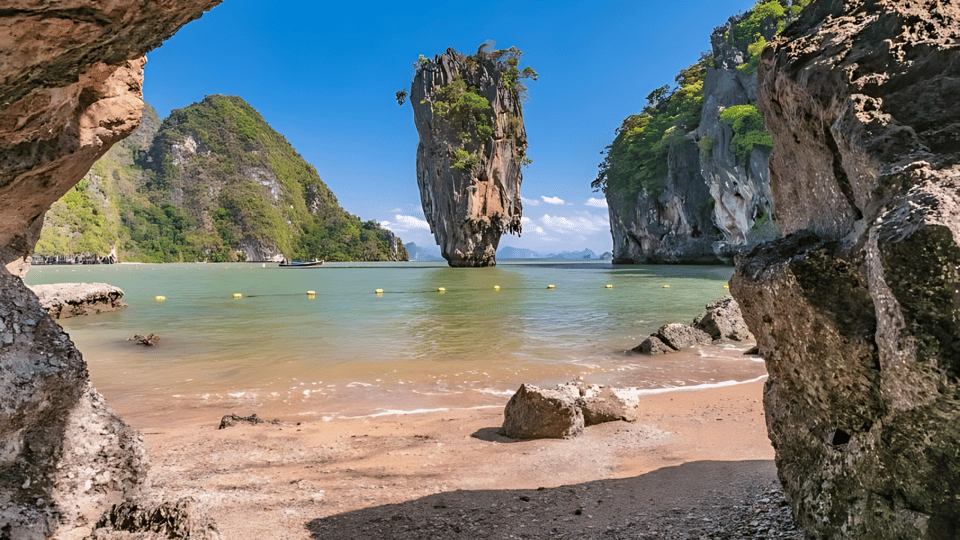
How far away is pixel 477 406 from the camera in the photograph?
529 cm

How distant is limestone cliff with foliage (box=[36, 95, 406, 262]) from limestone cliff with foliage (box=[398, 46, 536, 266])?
66627 mm

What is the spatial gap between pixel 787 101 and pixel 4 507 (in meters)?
3.51

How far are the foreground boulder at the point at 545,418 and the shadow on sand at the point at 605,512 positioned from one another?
982 millimetres

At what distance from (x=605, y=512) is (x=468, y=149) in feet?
142

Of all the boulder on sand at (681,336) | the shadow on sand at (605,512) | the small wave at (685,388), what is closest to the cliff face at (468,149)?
the boulder on sand at (681,336)

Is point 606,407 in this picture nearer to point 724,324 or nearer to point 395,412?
point 395,412

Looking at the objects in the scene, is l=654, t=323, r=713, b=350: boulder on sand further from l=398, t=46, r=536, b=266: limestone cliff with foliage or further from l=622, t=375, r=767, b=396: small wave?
l=398, t=46, r=536, b=266: limestone cliff with foliage

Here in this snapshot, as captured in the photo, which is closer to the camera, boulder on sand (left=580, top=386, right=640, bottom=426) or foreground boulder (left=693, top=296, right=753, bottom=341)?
boulder on sand (left=580, top=386, right=640, bottom=426)

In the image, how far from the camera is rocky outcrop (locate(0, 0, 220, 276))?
1.51 metres

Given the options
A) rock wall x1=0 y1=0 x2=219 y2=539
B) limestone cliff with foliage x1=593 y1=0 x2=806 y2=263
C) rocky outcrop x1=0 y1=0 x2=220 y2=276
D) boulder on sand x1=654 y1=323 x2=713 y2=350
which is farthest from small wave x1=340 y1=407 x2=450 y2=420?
limestone cliff with foliage x1=593 y1=0 x2=806 y2=263

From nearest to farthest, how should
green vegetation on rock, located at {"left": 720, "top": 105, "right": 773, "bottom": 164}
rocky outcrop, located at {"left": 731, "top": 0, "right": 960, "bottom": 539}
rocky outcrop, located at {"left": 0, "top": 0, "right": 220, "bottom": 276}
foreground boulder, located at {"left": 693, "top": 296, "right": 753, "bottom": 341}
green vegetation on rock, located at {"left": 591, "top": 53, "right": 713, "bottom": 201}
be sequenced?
rocky outcrop, located at {"left": 731, "top": 0, "right": 960, "bottom": 539} → rocky outcrop, located at {"left": 0, "top": 0, "right": 220, "bottom": 276} → foreground boulder, located at {"left": 693, "top": 296, "right": 753, "bottom": 341} → green vegetation on rock, located at {"left": 720, "top": 105, "right": 773, "bottom": 164} → green vegetation on rock, located at {"left": 591, "top": 53, "right": 713, "bottom": 201}

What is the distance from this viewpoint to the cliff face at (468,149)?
43.4m

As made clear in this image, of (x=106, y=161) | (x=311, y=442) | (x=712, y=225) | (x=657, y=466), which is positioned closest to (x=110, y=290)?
(x=311, y=442)

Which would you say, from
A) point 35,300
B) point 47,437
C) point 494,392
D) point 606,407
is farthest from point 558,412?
point 35,300
